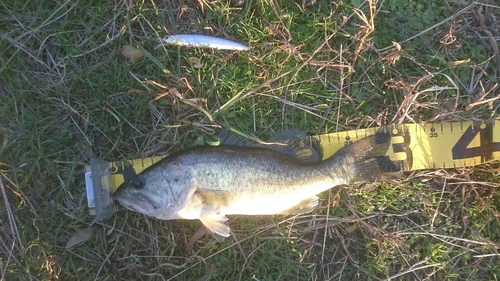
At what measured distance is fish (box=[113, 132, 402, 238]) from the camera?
3.05m

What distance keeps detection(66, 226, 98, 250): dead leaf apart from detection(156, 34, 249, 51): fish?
1.67 meters

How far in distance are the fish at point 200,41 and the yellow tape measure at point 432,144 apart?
0.97 m

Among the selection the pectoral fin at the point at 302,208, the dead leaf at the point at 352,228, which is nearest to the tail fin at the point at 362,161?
the pectoral fin at the point at 302,208

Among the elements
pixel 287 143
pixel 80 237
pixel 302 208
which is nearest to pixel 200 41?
pixel 287 143

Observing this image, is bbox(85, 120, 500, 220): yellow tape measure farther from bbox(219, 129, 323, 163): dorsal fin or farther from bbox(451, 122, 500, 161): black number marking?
bbox(219, 129, 323, 163): dorsal fin

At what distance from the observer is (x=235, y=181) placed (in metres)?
3.09

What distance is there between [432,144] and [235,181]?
1698mm

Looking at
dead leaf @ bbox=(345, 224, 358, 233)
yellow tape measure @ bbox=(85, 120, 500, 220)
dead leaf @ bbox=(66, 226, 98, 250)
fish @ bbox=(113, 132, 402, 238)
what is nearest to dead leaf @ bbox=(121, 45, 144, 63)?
yellow tape measure @ bbox=(85, 120, 500, 220)

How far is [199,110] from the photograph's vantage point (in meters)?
3.46

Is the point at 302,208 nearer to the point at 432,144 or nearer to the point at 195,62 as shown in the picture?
the point at 432,144

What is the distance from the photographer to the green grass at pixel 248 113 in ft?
11.2

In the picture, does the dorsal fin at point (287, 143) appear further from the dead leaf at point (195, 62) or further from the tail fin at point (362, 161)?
the dead leaf at point (195, 62)

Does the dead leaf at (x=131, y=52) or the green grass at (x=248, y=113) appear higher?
the dead leaf at (x=131, y=52)

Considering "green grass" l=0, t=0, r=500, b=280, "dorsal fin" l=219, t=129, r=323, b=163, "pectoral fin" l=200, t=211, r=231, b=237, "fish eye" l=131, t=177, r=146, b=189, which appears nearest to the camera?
"fish eye" l=131, t=177, r=146, b=189
